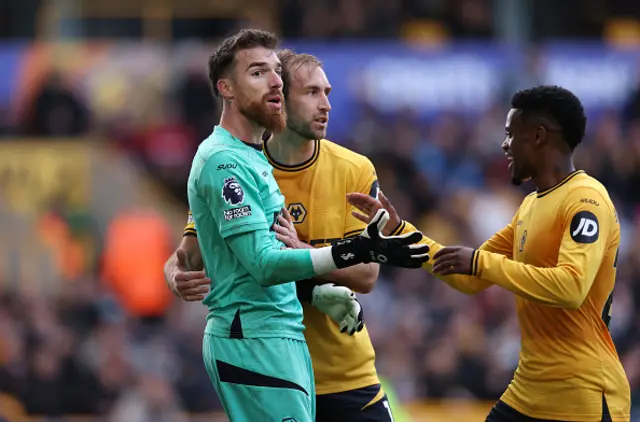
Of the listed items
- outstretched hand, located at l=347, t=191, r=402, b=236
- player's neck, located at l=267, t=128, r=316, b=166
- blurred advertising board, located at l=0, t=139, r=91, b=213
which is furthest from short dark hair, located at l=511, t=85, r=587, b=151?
blurred advertising board, located at l=0, t=139, r=91, b=213

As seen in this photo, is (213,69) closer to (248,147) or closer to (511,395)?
(248,147)

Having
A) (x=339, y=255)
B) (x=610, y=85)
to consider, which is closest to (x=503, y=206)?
(x=610, y=85)

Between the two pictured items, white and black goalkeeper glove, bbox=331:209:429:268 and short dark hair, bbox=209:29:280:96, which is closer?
white and black goalkeeper glove, bbox=331:209:429:268

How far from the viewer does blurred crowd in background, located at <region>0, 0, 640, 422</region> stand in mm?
13188

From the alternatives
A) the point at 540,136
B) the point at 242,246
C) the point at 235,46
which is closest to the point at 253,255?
the point at 242,246

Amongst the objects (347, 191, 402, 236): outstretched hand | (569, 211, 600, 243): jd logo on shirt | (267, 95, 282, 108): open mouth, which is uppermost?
(267, 95, 282, 108): open mouth

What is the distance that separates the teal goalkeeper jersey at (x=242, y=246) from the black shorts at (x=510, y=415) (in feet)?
4.47

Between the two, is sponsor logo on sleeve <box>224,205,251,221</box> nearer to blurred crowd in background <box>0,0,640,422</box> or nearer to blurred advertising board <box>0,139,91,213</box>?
blurred crowd in background <box>0,0,640,422</box>

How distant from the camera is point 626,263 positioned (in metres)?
14.4

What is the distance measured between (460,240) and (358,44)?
371 centimetres

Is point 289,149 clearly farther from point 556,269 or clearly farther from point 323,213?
point 556,269

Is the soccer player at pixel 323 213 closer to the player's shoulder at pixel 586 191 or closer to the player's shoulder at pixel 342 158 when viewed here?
the player's shoulder at pixel 342 158

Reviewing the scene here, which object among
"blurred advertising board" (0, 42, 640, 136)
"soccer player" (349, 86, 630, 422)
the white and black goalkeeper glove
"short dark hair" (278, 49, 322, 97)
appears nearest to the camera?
the white and black goalkeeper glove

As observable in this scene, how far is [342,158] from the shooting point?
7.12 metres
